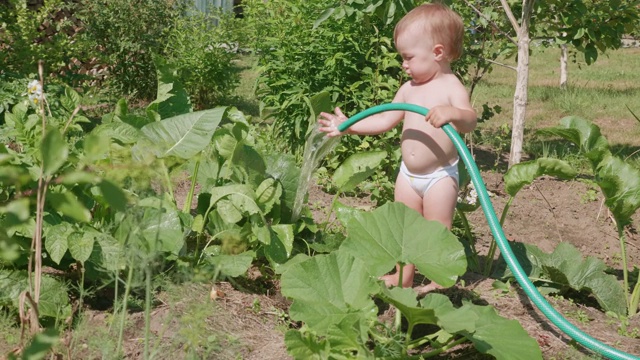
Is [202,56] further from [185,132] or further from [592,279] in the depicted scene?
[592,279]

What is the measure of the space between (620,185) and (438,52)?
2.88 ft

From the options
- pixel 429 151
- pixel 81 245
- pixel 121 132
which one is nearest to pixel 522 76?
pixel 429 151

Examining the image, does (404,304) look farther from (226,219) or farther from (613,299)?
(613,299)

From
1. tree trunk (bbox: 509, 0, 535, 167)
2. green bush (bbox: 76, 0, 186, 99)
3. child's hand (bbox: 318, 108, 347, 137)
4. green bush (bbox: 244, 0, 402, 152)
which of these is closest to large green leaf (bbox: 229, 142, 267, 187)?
child's hand (bbox: 318, 108, 347, 137)

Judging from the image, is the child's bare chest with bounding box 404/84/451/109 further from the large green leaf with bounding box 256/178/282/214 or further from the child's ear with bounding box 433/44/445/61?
the large green leaf with bounding box 256/178/282/214

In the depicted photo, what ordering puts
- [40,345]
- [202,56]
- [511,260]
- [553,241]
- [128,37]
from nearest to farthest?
[40,345]
[511,260]
[553,241]
[202,56]
[128,37]

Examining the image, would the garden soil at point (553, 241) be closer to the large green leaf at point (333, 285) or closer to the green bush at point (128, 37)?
the large green leaf at point (333, 285)

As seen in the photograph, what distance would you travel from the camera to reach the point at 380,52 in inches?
190

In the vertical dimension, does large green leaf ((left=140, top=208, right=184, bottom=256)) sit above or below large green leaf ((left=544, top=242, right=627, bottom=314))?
above

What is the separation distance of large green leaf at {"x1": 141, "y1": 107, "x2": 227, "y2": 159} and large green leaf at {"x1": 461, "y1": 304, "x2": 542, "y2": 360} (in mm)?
1165

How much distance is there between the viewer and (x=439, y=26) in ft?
9.64

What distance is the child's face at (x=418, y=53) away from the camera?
2982 mm

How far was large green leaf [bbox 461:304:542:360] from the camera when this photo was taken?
2250mm

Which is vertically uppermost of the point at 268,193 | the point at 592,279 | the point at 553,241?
the point at 268,193
